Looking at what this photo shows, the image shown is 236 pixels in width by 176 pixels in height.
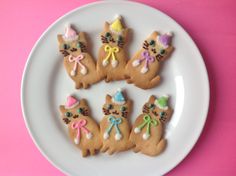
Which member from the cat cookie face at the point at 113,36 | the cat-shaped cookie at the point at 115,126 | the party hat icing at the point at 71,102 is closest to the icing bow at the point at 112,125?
the cat-shaped cookie at the point at 115,126

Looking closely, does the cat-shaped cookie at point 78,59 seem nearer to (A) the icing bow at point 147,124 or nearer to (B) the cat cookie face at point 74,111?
(B) the cat cookie face at point 74,111

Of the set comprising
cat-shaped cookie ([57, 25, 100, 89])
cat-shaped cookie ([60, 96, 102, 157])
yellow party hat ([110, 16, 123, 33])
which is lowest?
cat-shaped cookie ([60, 96, 102, 157])

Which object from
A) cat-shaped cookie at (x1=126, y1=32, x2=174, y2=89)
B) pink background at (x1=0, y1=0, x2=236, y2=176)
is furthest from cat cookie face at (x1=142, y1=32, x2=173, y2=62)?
pink background at (x1=0, y1=0, x2=236, y2=176)

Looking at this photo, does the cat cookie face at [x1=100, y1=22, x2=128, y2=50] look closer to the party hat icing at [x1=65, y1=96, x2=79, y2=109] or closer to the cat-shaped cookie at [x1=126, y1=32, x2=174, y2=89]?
Answer: the cat-shaped cookie at [x1=126, y1=32, x2=174, y2=89]

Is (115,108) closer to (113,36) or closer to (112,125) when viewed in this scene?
(112,125)

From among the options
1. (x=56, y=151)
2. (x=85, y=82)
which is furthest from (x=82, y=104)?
(x=56, y=151)

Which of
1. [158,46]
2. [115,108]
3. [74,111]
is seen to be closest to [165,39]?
[158,46]

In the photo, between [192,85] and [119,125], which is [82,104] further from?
[192,85]
